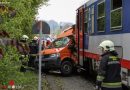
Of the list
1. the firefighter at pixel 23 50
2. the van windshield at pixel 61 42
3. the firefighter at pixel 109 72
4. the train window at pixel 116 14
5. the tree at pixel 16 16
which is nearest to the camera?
the tree at pixel 16 16

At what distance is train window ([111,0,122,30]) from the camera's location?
12414 millimetres

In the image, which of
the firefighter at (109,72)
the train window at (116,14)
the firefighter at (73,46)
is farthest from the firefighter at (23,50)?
the firefighter at (73,46)

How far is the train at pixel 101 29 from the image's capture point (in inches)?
460

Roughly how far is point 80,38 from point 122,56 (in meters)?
9.65

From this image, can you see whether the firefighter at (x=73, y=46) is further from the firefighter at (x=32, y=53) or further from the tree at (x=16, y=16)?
the firefighter at (x=32, y=53)

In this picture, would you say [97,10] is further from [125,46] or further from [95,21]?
[125,46]

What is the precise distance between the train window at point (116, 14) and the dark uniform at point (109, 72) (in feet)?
→ 8.50

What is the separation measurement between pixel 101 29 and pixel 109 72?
5978mm

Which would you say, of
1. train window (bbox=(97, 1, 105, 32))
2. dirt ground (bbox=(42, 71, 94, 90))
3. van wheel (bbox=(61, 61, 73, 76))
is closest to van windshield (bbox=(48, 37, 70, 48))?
van wheel (bbox=(61, 61, 73, 76))

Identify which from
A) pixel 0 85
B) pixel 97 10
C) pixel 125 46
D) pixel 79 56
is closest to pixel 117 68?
pixel 125 46

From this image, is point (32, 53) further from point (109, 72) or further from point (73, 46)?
point (109, 72)

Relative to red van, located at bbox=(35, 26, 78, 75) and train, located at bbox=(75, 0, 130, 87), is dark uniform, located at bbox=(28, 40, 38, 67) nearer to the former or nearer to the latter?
red van, located at bbox=(35, 26, 78, 75)

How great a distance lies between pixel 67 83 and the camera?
65.8 feet

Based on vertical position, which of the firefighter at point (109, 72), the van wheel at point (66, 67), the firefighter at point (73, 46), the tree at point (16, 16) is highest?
the tree at point (16, 16)
